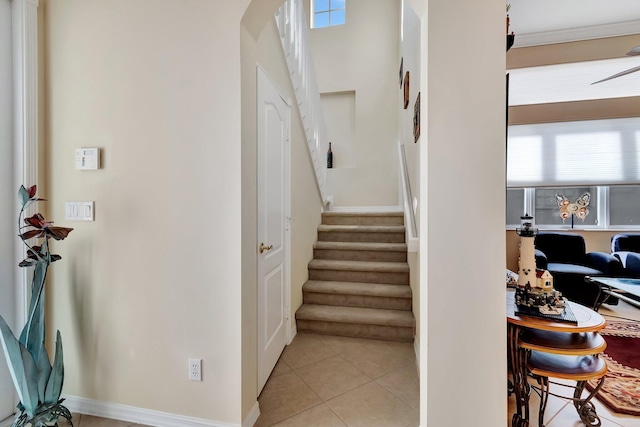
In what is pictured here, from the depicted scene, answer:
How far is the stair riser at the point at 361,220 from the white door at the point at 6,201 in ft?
9.54

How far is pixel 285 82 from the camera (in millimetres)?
2479

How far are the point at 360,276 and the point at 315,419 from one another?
5.08 feet

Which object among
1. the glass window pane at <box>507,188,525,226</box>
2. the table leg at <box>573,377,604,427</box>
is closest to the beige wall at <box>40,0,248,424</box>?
the table leg at <box>573,377,604,427</box>

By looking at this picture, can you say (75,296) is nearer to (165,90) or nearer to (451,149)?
(165,90)

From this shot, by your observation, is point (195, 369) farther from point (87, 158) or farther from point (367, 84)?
point (367, 84)

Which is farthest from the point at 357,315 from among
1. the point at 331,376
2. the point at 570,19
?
the point at 570,19

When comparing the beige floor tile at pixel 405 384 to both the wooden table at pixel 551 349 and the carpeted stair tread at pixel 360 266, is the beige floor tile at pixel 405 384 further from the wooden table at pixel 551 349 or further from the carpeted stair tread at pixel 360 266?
the carpeted stair tread at pixel 360 266

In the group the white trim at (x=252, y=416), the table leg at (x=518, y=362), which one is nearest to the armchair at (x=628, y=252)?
the table leg at (x=518, y=362)

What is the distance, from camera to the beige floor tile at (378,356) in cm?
223

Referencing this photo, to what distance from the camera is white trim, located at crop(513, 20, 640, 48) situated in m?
3.03

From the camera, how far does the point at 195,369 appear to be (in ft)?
5.23

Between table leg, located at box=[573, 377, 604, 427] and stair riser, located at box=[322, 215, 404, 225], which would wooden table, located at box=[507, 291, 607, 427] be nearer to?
table leg, located at box=[573, 377, 604, 427]

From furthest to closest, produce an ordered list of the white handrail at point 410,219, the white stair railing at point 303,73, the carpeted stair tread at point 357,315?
the carpeted stair tread at point 357,315 → the white stair railing at point 303,73 → the white handrail at point 410,219

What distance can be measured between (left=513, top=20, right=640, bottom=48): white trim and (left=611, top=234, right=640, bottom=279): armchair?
2669 millimetres
